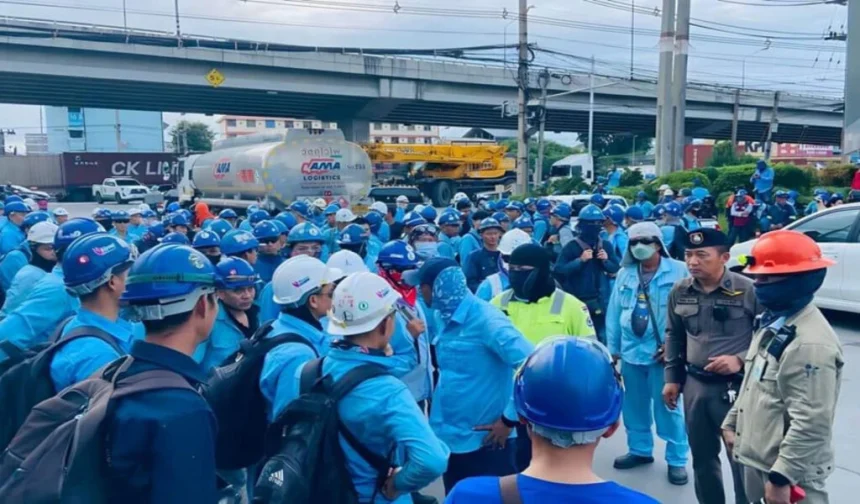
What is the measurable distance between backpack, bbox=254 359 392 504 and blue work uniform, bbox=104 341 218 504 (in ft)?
1.70

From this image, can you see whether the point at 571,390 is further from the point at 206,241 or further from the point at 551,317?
the point at 206,241

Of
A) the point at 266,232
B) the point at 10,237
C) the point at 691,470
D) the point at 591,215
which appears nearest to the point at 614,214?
the point at 591,215

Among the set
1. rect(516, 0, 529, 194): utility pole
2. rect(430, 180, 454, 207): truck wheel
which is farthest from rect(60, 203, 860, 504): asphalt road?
rect(430, 180, 454, 207): truck wheel

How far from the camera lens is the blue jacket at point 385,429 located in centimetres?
262

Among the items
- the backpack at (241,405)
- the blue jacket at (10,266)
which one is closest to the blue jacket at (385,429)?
the backpack at (241,405)

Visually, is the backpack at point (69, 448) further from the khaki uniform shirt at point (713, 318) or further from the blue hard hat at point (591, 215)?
the blue hard hat at point (591, 215)

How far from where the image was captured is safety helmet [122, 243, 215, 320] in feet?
7.42

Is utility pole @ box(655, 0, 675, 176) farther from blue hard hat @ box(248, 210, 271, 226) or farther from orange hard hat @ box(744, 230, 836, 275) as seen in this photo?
orange hard hat @ box(744, 230, 836, 275)

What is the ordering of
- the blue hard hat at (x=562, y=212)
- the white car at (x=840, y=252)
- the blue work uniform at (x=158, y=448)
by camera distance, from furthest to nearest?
the blue hard hat at (x=562, y=212) < the white car at (x=840, y=252) < the blue work uniform at (x=158, y=448)

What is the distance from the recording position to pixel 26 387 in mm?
2758

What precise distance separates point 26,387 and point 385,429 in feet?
4.68

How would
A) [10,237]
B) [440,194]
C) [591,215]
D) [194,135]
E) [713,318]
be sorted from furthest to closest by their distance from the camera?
[194,135], [440,194], [10,237], [591,215], [713,318]

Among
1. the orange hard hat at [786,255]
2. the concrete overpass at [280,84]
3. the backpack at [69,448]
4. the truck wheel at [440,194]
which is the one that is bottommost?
the truck wheel at [440,194]

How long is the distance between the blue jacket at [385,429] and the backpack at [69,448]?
2.51 ft
